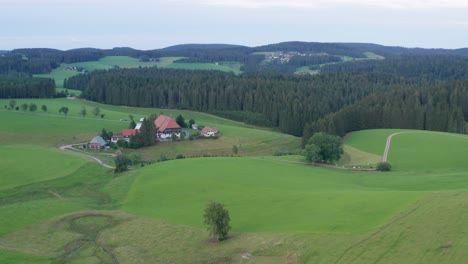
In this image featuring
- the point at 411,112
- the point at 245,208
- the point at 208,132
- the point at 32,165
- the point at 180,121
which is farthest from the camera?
the point at 411,112

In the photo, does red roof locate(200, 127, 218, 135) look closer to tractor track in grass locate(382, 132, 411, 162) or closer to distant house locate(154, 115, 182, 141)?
distant house locate(154, 115, 182, 141)

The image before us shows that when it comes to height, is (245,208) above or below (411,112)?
below

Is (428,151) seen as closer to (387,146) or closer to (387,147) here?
(387,147)

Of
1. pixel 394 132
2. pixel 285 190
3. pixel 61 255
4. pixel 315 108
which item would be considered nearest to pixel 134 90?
pixel 315 108

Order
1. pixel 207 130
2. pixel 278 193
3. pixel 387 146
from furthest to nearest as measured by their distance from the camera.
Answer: pixel 207 130 < pixel 387 146 < pixel 278 193

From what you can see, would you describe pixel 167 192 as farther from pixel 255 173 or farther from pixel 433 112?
pixel 433 112

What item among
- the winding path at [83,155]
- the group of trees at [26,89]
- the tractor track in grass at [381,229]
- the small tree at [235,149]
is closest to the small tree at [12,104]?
the group of trees at [26,89]

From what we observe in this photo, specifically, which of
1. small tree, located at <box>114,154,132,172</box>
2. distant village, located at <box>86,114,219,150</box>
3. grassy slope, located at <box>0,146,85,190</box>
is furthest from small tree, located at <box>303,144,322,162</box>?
grassy slope, located at <box>0,146,85,190</box>

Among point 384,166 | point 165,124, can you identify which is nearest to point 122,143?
point 165,124

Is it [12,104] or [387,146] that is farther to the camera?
[12,104]
